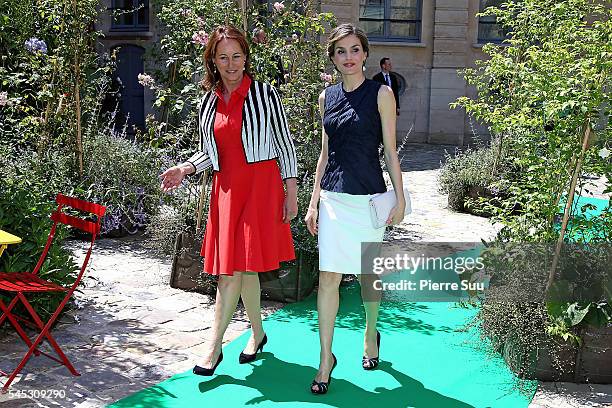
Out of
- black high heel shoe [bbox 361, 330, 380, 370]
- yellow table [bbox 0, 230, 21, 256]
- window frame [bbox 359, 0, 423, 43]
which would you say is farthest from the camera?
window frame [bbox 359, 0, 423, 43]

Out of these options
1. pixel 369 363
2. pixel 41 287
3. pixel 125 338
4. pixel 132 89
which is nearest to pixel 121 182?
pixel 125 338

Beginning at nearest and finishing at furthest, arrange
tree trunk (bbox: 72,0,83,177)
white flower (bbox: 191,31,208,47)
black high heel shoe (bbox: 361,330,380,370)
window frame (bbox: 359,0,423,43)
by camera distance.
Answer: black high heel shoe (bbox: 361,330,380,370) < white flower (bbox: 191,31,208,47) < tree trunk (bbox: 72,0,83,177) < window frame (bbox: 359,0,423,43)

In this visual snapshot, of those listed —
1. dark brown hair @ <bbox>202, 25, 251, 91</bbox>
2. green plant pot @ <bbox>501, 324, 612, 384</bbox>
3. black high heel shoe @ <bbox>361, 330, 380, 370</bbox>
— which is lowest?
black high heel shoe @ <bbox>361, 330, 380, 370</bbox>

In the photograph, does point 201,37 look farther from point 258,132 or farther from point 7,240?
point 7,240

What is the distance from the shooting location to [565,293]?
5.00 meters

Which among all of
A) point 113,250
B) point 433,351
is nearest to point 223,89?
point 433,351

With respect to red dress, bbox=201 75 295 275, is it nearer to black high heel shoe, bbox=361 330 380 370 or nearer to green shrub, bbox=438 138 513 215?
black high heel shoe, bbox=361 330 380 370

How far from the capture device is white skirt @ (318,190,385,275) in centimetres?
459

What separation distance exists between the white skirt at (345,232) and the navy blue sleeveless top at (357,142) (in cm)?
7

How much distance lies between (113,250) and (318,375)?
418 centimetres

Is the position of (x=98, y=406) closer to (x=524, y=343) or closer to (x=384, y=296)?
(x=524, y=343)

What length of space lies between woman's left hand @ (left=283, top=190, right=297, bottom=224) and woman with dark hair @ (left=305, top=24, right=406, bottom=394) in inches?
11.5

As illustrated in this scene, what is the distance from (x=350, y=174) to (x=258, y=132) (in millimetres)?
665

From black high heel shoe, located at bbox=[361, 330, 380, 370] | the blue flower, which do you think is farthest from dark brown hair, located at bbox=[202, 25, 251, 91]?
the blue flower
